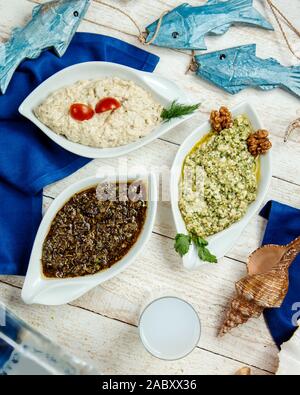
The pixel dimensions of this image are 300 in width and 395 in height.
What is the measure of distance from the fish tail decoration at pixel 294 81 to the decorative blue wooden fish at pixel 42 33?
2.89 ft

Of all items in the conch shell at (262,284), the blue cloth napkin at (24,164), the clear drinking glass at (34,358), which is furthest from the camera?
the blue cloth napkin at (24,164)

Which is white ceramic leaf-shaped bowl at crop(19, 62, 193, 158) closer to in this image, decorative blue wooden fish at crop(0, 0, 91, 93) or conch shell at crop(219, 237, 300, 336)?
decorative blue wooden fish at crop(0, 0, 91, 93)

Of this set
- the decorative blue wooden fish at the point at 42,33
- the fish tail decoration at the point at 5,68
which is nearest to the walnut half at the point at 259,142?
the decorative blue wooden fish at the point at 42,33

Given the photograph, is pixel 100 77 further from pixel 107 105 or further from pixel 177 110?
pixel 177 110

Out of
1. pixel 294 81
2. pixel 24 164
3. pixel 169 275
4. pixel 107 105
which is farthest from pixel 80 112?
pixel 294 81

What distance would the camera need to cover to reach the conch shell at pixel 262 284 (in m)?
2.45

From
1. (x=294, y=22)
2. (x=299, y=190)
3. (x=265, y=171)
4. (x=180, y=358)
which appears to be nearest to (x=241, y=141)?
(x=265, y=171)

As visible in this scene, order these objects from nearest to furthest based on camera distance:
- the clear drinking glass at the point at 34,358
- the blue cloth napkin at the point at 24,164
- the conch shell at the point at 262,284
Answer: the clear drinking glass at the point at 34,358 < the conch shell at the point at 262,284 < the blue cloth napkin at the point at 24,164

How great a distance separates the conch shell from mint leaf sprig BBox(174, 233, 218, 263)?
16 cm

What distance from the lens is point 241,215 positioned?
255 centimetres

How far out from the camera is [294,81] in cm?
263

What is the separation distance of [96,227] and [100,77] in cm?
61

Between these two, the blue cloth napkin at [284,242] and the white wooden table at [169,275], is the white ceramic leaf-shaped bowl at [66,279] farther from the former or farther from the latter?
the blue cloth napkin at [284,242]
